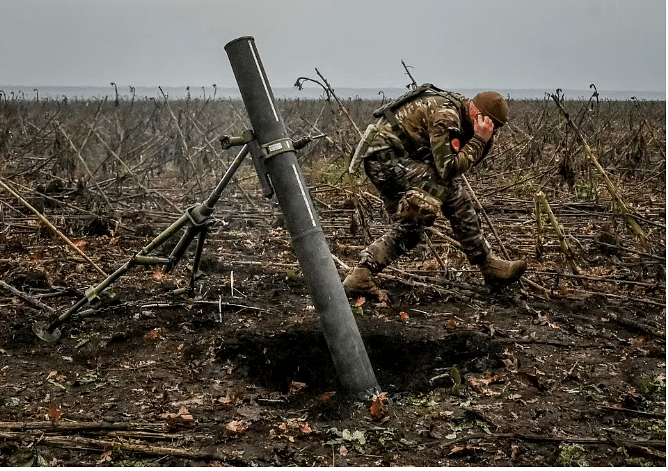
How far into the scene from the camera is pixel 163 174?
1405cm

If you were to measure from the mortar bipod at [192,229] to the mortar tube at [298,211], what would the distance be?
5 centimetres

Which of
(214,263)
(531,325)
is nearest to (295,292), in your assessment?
(214,263)

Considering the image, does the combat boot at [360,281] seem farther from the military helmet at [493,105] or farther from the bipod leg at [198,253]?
the military helmet at [493,105]

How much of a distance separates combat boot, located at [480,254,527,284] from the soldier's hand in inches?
39.7

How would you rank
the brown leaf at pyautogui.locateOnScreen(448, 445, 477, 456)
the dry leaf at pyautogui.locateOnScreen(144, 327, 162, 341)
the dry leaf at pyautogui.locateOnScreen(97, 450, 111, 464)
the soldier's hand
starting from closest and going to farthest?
the dry leaf at pyautogui.locateOnScreen(97, 450, 111, 464), the brown leaf at pyautogui.locateOnScreen(448, 445, 477, 456), the dry leaf at pyautogui.locateOnScreen(144, 327, 162, 341), the soldier's hand

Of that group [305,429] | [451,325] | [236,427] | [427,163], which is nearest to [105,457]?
[236,427]

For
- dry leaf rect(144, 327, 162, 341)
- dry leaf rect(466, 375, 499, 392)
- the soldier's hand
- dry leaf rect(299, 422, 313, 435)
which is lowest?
dry leaf rect(466, 375, 499, 392)

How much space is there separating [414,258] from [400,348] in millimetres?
2301

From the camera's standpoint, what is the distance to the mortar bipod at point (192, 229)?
3613mm

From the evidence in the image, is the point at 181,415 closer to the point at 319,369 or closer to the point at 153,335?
the point at 319,369

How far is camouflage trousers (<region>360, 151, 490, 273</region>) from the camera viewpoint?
534cm

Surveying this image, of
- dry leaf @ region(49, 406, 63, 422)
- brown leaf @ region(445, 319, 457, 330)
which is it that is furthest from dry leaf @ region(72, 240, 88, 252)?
brown leaf @ region(445, 319, 457, 330)

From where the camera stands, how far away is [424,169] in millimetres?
5395

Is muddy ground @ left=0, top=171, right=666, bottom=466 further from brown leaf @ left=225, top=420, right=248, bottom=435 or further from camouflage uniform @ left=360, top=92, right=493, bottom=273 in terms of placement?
camouflage uniform @ left=360, top=92, right=493, bottom=273
